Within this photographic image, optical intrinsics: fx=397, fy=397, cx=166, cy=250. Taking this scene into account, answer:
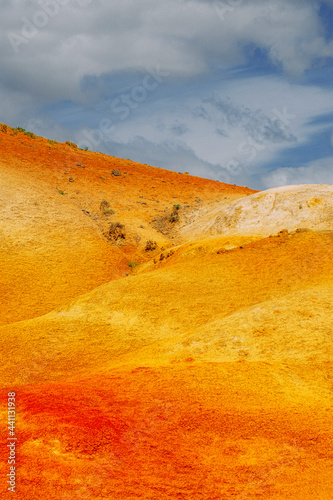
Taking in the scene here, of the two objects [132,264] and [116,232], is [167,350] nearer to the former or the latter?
[132,264]

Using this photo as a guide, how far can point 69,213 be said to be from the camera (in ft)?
79.3

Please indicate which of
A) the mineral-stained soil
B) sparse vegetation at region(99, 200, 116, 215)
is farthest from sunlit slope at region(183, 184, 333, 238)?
sparse vegetation at region(99, 200, 116, 215)

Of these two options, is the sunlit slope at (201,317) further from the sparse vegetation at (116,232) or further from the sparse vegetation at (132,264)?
the sparse vegetation at (116,232)

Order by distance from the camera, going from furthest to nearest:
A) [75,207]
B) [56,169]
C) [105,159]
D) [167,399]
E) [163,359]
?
[105,159]
[56,169]
[75,207]
[163,359]
[167,399]

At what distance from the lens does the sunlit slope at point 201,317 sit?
9320 millimetres

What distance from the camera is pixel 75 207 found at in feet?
83.0

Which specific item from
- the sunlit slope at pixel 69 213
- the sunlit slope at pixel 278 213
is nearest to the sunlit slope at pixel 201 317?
the sunlit slope at pixel 278 213

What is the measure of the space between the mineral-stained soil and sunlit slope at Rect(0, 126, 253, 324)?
0.11m

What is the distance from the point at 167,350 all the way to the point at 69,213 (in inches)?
636

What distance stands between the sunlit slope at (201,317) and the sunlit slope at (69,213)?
14.3 ft

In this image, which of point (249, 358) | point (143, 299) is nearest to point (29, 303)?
point (143, 299)

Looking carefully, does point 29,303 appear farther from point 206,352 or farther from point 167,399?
point 167,399

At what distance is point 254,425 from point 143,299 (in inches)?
307

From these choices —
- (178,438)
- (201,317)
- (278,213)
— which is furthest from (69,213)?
(178,438)
